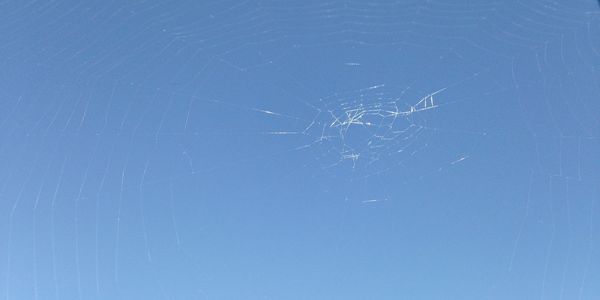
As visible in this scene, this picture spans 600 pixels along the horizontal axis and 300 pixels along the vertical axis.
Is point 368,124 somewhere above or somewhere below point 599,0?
below

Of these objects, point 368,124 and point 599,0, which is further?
point 368,124

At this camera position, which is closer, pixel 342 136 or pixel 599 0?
pixel 599 0

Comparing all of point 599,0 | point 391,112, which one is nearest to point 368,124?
point 391,112

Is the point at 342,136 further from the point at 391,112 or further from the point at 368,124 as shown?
the point at 391,112

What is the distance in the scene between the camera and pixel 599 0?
3.20 meters

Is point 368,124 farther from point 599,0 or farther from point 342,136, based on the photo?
point 599,0

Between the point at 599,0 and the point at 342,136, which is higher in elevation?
the point at 599,0

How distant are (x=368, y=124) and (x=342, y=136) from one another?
336mm

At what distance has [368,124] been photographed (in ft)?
13.0

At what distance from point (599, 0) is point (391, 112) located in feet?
7.11

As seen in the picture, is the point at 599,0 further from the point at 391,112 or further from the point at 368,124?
the point at 368,124

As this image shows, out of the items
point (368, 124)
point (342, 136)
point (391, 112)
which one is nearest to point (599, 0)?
point (391, 112)

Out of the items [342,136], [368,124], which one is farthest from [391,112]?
[342,136]

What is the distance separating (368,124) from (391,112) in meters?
0.30
